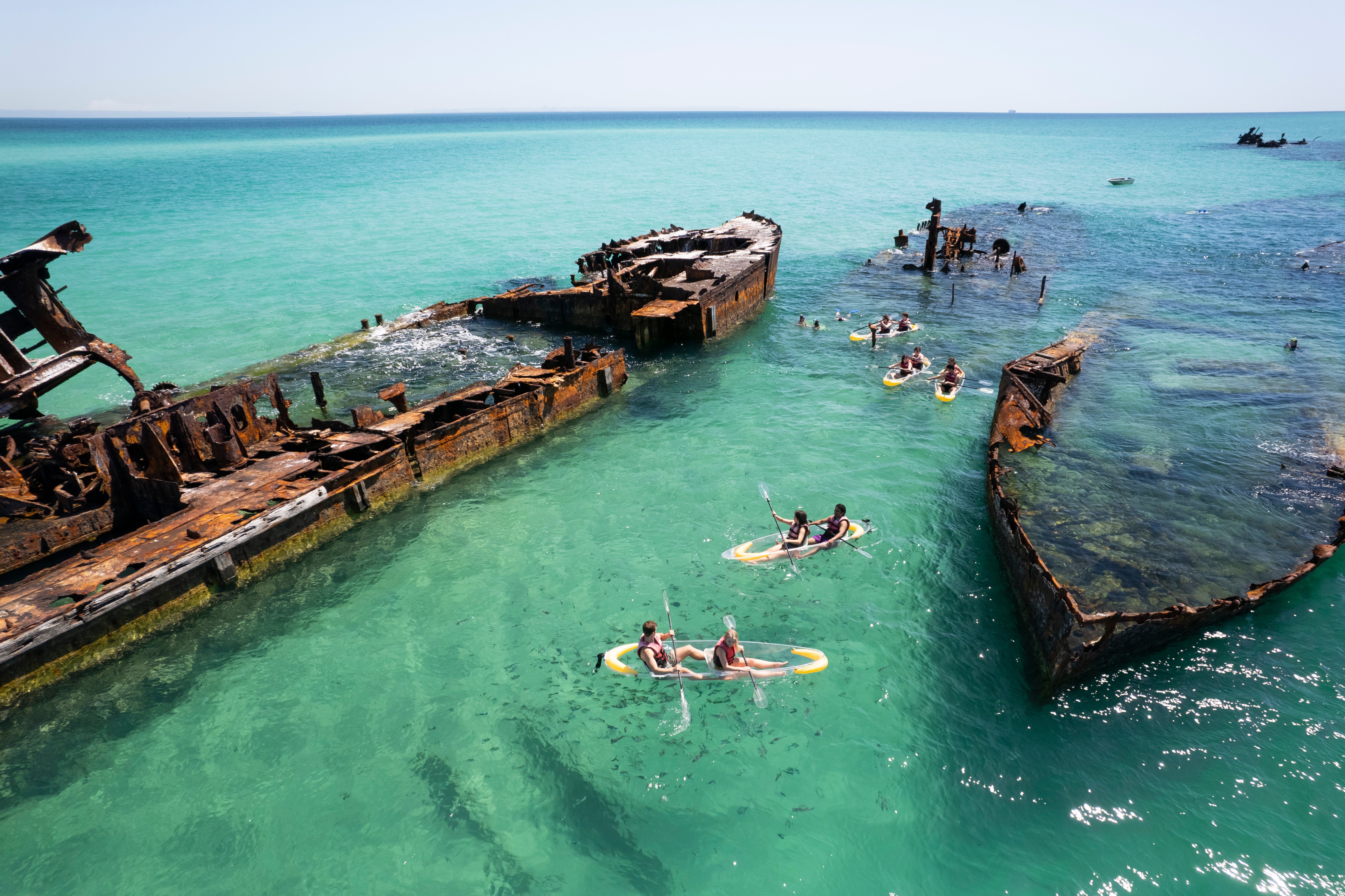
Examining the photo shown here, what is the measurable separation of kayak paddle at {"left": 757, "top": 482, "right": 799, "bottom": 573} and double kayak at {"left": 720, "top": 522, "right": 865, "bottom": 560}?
3cm

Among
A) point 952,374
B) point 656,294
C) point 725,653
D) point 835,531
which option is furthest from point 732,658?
point 656,294

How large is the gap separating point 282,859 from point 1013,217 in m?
83.4

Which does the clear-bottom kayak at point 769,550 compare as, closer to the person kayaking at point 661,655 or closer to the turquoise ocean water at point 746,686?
the turquoise ocean water at point 746,686

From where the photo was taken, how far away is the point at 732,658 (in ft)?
44.4

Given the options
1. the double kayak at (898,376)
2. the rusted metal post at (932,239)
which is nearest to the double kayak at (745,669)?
the double kayak at (898,376)

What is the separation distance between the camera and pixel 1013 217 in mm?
72438

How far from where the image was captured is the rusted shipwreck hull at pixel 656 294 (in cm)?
3378

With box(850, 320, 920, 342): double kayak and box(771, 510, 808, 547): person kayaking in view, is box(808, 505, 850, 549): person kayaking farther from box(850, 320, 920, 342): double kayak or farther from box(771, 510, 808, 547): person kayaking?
box(850, 320, 920, 342): double kayak

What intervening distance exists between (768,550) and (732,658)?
430cm

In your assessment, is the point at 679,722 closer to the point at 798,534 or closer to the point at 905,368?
the point at 798,534

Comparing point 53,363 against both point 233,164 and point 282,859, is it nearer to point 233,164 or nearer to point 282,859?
point 282,859

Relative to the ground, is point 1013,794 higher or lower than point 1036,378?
lower

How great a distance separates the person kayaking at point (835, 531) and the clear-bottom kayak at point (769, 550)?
107 mm

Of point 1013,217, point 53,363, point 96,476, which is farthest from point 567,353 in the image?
point 1013,217
